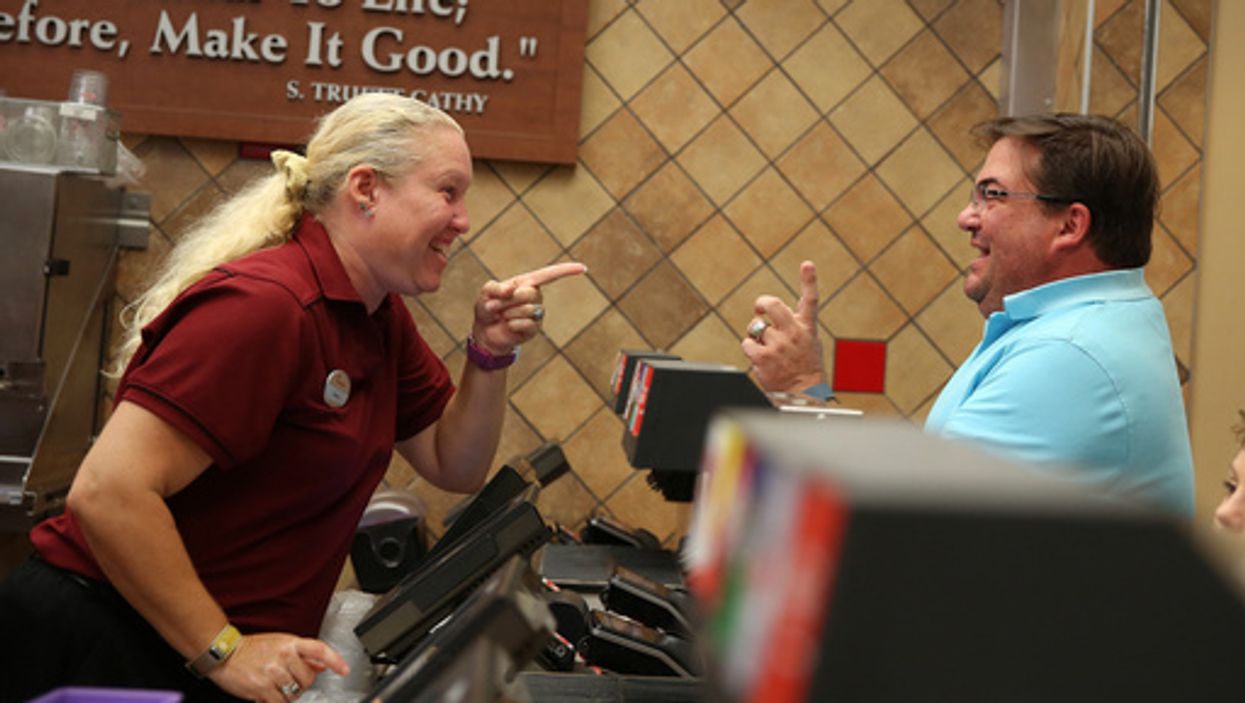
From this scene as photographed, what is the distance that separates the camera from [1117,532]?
43 centimetres

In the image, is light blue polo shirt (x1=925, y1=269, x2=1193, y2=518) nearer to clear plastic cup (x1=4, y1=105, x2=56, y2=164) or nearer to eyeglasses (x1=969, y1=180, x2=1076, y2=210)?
eyeglasses (x1=969, y1=180, x2=1076, y2=210)

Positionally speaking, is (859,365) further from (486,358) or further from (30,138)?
(30,138)

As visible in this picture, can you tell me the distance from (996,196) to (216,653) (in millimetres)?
1504

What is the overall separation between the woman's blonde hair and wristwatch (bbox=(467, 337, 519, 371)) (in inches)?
15.4

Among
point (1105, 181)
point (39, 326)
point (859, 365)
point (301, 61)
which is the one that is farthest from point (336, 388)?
point (859, 365)

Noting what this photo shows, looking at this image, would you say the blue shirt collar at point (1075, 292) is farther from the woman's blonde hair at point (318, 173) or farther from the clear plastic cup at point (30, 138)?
the clear plastic cup at point (30, 138)

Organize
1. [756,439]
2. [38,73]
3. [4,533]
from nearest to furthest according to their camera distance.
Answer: [756,439], [4,533], [38,73]

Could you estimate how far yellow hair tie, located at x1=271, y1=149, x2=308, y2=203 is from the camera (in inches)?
81.6

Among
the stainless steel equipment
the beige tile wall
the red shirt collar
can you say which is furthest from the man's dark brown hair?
the stainless steel equipment

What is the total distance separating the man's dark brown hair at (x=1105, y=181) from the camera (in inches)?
87.6

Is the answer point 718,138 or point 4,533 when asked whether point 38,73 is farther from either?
point 718,138

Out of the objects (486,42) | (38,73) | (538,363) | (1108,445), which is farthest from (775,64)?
(1108,445)

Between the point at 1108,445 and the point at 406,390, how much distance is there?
120 cm

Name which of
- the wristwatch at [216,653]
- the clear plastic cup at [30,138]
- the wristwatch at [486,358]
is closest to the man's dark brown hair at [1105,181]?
the wristwatch at [486,358]
